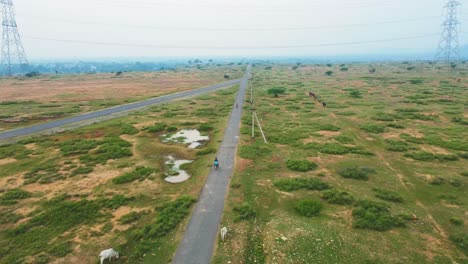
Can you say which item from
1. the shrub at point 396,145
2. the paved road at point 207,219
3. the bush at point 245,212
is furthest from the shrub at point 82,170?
the shrub at point 396,145

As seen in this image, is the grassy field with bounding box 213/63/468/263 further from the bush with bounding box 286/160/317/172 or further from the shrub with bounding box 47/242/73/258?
the shrub with bounding box 47/242/73/258

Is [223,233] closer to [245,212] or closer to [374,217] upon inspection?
[245,212]

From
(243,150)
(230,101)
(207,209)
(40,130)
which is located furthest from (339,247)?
(230,101)

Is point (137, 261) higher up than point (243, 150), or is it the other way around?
point (243, 150)

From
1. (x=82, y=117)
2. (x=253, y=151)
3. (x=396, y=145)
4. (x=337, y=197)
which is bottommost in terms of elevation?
(x=337, y=197)

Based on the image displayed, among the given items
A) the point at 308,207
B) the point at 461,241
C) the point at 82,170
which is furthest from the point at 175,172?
the point at 461,241

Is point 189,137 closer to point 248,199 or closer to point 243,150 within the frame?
point 243,150

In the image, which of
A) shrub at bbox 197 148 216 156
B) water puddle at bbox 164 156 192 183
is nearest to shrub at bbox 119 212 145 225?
water puddle at bbox 164 156 192 183
